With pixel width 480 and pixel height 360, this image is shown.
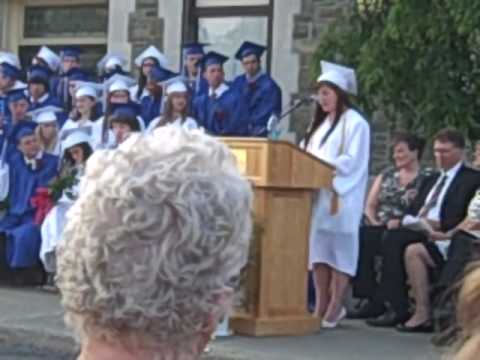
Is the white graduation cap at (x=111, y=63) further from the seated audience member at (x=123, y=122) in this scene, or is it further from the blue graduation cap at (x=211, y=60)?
the seated audience member at (x=123, y=122)

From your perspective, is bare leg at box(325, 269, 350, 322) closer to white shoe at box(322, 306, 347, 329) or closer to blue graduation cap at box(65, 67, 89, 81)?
white shoe at box(322, 306, 347, 329)

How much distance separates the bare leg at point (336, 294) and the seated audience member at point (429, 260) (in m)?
0.49

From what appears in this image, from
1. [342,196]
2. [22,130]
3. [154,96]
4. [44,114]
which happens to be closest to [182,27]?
[154,96]

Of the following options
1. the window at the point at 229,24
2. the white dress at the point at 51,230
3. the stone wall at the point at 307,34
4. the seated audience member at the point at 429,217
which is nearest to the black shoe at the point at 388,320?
the seated audience member at the point at 429,217

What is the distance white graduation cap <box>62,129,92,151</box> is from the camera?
12.4m

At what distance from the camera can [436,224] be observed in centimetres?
1011

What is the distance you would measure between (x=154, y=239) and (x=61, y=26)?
53.0ft

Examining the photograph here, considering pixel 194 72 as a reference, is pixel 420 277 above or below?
below

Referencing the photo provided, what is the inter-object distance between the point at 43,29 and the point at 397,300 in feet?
30.7

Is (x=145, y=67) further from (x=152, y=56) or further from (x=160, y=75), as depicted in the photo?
(x=160, y=75)

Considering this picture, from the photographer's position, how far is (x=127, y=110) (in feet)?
42.1

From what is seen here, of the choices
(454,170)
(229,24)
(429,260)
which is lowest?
(429,260)

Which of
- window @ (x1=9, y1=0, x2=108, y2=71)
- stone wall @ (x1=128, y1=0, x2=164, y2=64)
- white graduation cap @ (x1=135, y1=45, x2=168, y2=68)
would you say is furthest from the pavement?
window @ (x1=9, y1=0, x2=108, y2=71)

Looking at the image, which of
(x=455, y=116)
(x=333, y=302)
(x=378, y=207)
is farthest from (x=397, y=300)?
(x=455, y=116)
